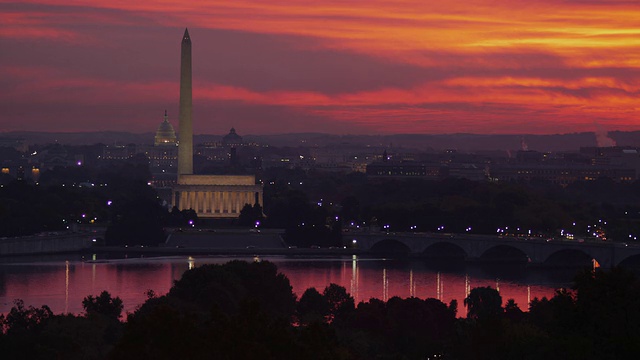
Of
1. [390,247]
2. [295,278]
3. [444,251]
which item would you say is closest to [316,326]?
[295,278]

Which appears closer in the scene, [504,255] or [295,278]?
[295,278]

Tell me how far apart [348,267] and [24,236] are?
18.7 m

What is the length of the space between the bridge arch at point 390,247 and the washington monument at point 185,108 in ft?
79.5

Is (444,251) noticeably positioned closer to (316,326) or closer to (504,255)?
(504,255)

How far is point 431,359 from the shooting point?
1710 inches

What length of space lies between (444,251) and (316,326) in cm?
6210

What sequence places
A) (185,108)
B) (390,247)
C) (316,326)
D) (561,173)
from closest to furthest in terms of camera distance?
(316,326), (390,247), (185,108), (561,173)

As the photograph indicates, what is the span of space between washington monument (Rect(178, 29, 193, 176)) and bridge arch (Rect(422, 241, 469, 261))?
1075 inches

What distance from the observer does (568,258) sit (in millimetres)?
86062

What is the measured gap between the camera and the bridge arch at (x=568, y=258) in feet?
281

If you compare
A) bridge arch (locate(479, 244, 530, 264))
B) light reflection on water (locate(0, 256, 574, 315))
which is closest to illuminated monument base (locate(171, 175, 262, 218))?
A: bridge arch (locate(479, 244, 530, 264))

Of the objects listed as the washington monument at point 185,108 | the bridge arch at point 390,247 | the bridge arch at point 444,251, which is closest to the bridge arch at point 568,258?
→ the bridge arch at point 444,251

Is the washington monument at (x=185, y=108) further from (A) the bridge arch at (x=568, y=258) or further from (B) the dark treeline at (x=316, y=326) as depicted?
(B) the dark treeline at (x=316, y=326)

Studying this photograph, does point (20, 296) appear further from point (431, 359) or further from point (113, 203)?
point (113, 203)
